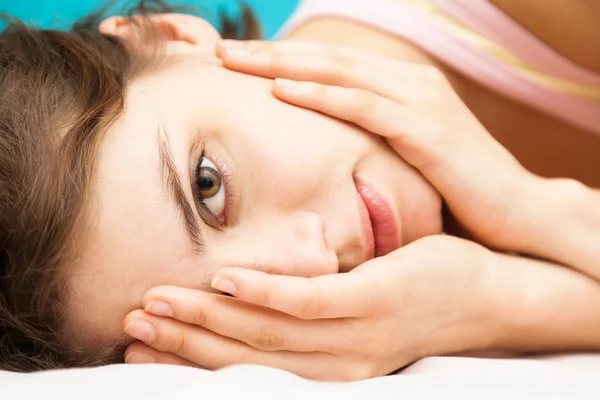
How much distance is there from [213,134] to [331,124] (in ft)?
0.53

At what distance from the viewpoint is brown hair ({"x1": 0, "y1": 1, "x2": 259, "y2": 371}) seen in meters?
0.75

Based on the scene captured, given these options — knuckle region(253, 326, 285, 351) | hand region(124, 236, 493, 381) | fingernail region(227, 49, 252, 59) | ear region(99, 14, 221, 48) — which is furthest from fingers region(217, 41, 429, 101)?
knuckle region(253, 326, 285, 351)

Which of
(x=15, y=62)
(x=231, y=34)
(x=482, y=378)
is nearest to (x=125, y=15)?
(x=231, y=34)

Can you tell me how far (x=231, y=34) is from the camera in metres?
1.36

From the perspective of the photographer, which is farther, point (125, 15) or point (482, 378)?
point (125, 15)

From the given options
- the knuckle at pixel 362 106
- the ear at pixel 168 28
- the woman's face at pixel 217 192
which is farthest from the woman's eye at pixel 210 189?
the ear at pixel 168 28

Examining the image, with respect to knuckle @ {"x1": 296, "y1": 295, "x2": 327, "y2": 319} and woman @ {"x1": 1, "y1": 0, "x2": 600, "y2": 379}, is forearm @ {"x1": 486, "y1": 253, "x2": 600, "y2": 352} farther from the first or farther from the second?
knuckle @ {"x1": 296, "y1": 295, "x2": 327, "y2": 319}

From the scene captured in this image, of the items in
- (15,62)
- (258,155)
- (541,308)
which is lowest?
(541,308)

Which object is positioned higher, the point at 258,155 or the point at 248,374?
the point at 258,155

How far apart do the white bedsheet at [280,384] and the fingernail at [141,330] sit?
0.04m

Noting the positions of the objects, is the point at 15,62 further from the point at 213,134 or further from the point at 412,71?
the point at 412,71

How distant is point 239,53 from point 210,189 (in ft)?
0.77

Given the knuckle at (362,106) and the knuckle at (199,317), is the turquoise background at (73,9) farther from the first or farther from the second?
the knuckle at (199,317)

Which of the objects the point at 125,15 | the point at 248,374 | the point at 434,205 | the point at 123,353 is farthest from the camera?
the point at 125,15
